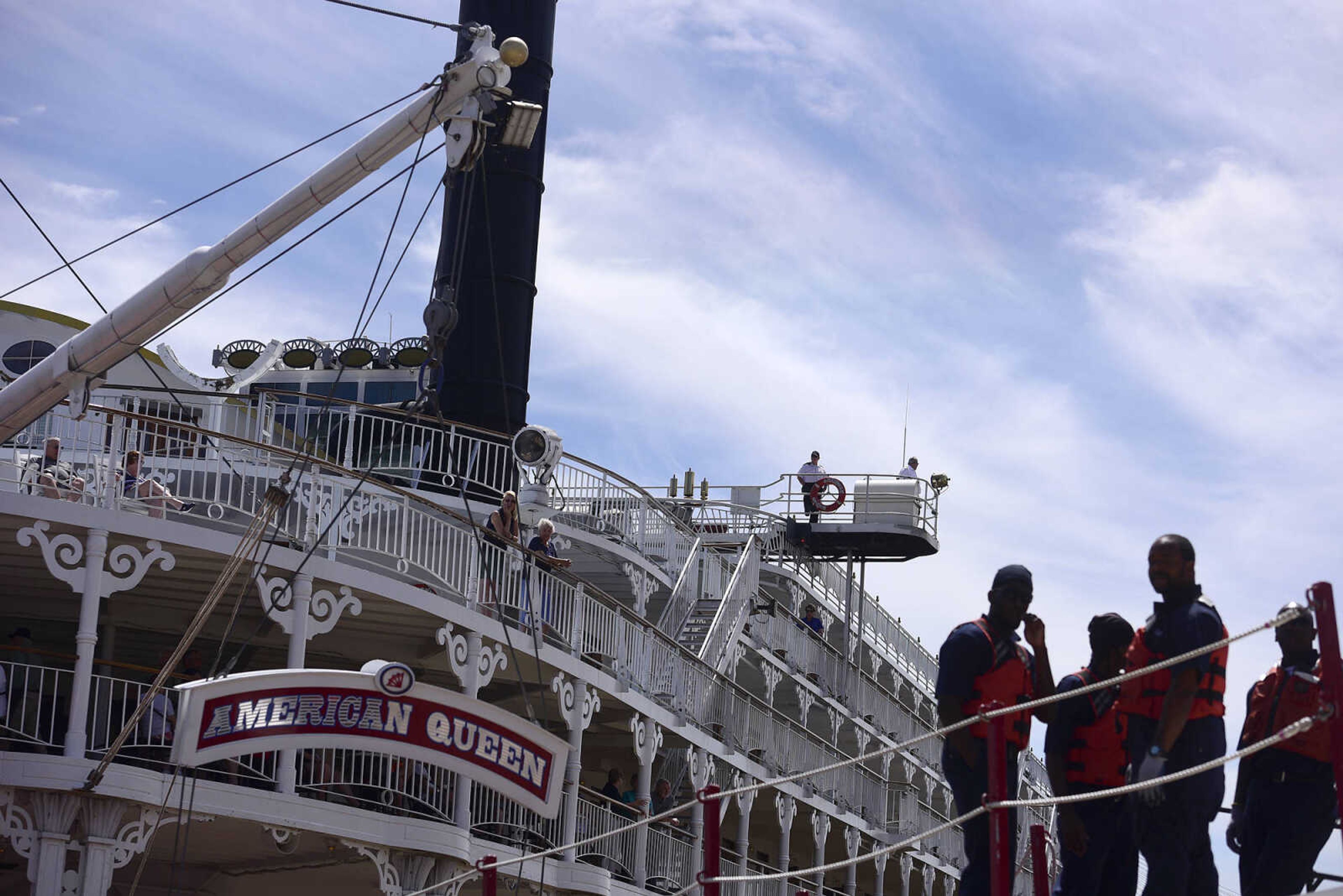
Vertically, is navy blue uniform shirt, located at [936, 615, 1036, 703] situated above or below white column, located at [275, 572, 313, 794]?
below

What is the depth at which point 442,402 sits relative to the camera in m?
24.1

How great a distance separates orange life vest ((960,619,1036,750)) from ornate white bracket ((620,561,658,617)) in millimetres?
16025

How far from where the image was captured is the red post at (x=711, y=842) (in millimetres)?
7957

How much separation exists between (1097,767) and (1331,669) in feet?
6.99

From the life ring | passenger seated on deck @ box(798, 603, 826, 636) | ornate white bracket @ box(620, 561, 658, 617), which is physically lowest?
ornate white bracket @ box(620, 561, 658, 617)

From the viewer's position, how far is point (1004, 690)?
7160 millimetres

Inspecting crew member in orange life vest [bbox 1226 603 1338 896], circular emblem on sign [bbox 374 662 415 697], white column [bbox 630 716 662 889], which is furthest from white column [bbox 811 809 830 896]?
crew member in orange life vest [bbox 1226 603 1338 896]

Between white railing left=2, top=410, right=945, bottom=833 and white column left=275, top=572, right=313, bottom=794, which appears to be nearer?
white column left=275, top=572, right=313, bottom=794

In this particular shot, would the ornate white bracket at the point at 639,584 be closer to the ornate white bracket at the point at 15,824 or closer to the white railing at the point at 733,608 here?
the white railing at the point at 733,608

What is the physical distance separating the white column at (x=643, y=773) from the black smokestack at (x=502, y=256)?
6362mm

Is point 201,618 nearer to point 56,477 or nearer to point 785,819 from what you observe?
point 56,477

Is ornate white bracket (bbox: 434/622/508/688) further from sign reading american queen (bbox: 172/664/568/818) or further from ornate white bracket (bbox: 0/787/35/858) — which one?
ornate white bracket (bbox: 0/787/35/858)

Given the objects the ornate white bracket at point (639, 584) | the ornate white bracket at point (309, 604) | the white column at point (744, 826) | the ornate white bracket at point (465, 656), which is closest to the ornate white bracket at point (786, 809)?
the white column at point (744, 826)

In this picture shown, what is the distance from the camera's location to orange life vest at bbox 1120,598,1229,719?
256 inches
